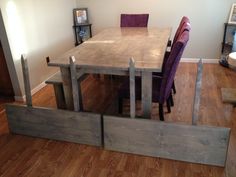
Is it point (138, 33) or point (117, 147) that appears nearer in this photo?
point (117, 147)

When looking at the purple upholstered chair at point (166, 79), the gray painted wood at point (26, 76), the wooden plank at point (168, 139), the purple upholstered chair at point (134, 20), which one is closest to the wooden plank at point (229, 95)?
the purple upholstered chair at point (166, 79)

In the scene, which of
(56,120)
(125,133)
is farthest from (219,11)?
(56,120)

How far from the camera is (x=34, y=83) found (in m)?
3.29

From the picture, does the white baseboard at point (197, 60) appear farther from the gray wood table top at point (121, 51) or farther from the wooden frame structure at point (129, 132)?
the wooden frame structure at point (129, 132)

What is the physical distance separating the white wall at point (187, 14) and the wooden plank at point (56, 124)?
2771 mm

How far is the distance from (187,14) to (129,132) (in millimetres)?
2899

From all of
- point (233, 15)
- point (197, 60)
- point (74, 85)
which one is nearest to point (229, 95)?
point (197, 60)

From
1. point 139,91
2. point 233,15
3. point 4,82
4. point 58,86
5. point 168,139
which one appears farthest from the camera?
point 233,15

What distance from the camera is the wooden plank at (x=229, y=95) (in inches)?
111

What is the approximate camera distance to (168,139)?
186 centimetres

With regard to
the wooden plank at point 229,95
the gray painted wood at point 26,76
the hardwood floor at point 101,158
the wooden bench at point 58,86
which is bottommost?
the hardwood floor at point 101,158

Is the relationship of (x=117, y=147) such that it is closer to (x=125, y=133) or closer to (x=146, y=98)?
(x=125, y=133)

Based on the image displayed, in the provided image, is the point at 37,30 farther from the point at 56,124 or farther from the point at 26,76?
the point at 56,124

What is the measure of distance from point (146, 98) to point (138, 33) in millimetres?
1488
